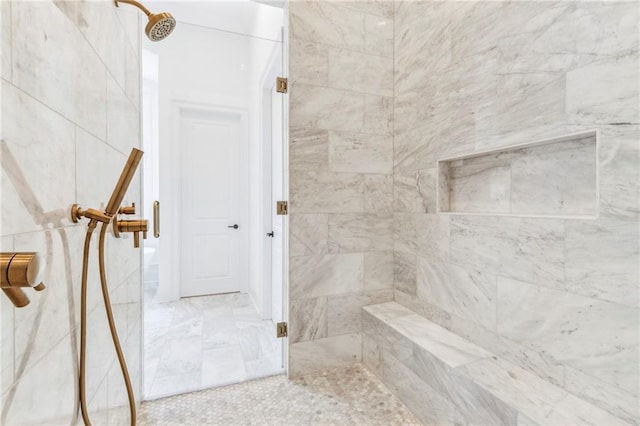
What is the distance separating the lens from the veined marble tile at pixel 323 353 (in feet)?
6.19

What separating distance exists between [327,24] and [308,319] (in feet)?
6.26

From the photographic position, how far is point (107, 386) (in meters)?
1.10

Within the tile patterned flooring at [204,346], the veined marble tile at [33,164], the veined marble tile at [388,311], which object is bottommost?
the tile patterned flooring at [204,346]

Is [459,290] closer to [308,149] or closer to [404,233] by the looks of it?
[404,233]

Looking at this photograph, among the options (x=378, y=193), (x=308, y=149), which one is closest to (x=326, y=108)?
(x=308, y=149)

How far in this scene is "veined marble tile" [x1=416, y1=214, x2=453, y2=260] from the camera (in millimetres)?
1694

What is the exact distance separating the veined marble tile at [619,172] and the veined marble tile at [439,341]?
824 mm

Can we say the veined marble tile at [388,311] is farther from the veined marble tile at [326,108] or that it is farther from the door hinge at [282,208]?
the veined marble tile at [326,108]

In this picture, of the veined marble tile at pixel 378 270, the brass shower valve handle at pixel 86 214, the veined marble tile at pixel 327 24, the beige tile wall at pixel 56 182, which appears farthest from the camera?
the veined marble tile at pixel 378 270

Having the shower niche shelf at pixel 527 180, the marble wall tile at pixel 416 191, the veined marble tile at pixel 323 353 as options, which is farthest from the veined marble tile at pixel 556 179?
the veined marble tile at pixel 323 353

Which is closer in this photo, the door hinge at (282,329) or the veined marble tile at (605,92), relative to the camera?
the veined marble tile at (605,92)

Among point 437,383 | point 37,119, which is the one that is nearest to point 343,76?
point 37,119

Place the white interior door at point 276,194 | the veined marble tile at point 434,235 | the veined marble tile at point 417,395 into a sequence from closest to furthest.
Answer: the veined marble tile at point 417,395, the veined marble tile at point 434,235, the white interior door at point 276,194

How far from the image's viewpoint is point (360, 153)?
2.02 metres
